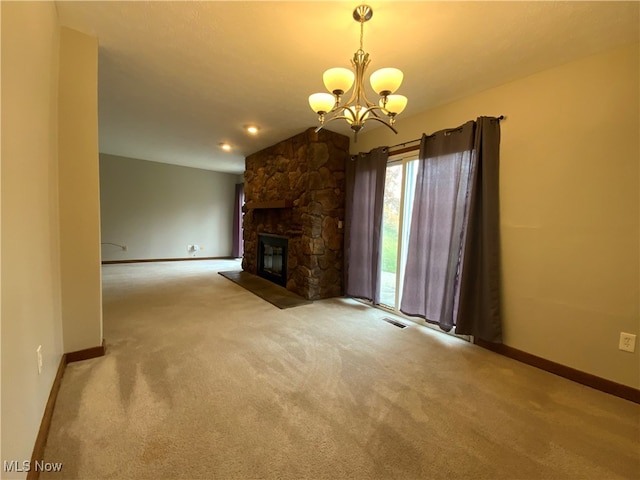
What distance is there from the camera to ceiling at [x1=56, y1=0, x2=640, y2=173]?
5.27 feet

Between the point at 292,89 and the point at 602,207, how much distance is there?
2.61 m

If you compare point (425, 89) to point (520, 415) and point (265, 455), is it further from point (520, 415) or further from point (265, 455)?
point (265, 455)

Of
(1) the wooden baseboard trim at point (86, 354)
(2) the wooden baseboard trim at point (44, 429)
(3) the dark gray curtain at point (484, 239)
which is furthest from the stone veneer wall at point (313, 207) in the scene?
(2) the wooden baseboard trim at point (44, 429)

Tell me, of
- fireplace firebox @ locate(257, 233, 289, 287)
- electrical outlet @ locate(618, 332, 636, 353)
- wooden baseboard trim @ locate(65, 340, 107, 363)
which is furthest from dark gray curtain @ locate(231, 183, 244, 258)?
electrical outlet @ locate(618, 332, 636, 353)

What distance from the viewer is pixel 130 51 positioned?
2.05 meters

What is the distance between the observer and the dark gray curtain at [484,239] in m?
2.38

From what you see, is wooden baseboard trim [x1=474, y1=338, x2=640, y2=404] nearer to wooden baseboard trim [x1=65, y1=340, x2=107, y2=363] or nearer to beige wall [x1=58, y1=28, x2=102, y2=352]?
wooden baseboard trim [x1=65, y1=340, x2=107, y2=363]

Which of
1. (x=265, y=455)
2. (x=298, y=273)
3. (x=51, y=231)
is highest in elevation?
(x=51, y=231)

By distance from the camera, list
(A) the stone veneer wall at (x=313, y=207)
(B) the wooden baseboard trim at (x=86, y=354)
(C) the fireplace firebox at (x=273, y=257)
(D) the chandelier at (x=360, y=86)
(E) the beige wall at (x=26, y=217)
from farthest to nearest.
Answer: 1. (C) the fireplace firebox at (x=273, y=257)
2. (A) the stone veneer wall at (x=313, y=207)
3. (B) the wooden baseboard trim at (x=86, y=354)
4. (D) the chandelier at (x=360, y=86)
5. (E) the beige wall at (x=26, y=217)

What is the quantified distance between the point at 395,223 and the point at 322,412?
230 centimetres

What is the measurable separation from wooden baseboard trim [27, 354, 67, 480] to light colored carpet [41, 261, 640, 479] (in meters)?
0.04

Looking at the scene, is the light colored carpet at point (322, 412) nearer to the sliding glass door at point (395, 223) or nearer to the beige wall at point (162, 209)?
the sliding glass door at point (395, 223)

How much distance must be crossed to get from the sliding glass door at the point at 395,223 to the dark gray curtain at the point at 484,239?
0.78 m

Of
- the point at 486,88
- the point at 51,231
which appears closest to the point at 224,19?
the point at 51,231
